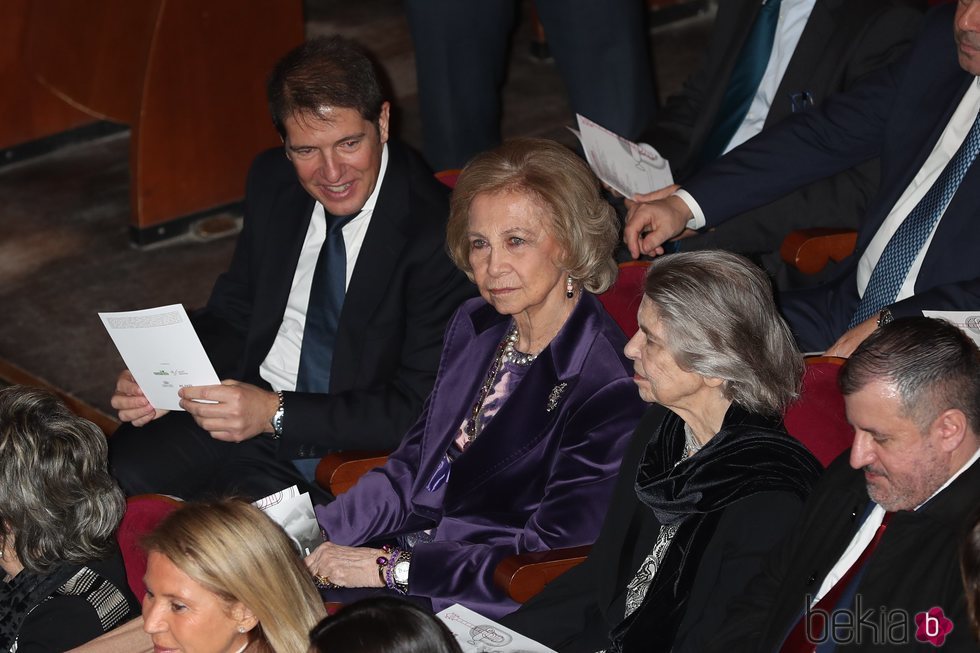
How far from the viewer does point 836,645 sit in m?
2.33

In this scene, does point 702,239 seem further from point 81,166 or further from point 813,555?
point 81,166

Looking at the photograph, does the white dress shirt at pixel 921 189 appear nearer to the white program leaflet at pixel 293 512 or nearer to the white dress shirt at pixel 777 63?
the white dress shirt at pixel 777 63

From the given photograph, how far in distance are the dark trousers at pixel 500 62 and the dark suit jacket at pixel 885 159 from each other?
808mm

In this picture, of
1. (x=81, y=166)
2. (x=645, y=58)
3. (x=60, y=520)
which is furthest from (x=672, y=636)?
(x=81, y=166)

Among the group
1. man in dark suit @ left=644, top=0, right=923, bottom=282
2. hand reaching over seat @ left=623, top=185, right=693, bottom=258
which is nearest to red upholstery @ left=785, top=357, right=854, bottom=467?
hand reaching over seat @ left=623, top=185, right=693, bottom=258

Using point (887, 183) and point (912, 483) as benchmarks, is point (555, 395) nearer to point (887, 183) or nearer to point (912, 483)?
point (912, 483)

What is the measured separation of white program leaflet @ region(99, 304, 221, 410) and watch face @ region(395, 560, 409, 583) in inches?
26.1

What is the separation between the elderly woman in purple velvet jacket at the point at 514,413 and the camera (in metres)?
2.90

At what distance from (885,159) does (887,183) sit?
0.09 meters

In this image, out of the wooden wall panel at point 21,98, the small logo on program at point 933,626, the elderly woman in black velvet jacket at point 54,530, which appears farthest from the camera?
the wooden wall panel at point 21,98

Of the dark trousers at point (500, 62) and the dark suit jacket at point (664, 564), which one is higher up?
the dark trousers at point (500, 62)

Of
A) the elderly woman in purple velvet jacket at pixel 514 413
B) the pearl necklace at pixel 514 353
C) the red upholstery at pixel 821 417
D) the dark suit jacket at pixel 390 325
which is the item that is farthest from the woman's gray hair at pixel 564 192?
the red upholstery at pixel 821 417

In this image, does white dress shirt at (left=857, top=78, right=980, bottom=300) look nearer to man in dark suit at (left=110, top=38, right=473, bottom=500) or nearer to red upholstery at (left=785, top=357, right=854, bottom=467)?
red upholstery at (left=785, top=357, right=854, bottom=467)

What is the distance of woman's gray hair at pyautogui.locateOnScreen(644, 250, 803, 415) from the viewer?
8.38ft
